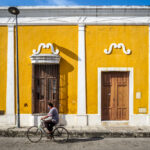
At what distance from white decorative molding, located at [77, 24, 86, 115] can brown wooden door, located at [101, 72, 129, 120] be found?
920 mm

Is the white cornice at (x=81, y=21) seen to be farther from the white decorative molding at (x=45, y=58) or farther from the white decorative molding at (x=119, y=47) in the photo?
the white decorative molding at (x=45, y=58)

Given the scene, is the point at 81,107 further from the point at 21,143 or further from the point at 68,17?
the point at 68,17

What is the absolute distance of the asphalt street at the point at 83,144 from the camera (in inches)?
187

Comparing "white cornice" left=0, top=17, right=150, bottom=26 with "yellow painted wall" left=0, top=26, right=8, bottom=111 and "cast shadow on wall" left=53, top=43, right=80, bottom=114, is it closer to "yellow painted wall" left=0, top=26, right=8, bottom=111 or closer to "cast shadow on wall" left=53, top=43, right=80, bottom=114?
"yellow painted wall" left=0, top=26, right=8, bottom=111

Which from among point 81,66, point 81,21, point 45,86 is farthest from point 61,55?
point 81,21

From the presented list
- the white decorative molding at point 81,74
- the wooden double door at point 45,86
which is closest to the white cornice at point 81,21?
the white decorative molding at point 81,74

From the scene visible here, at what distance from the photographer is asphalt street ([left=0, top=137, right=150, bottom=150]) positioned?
15.6ft

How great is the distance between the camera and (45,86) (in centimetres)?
686

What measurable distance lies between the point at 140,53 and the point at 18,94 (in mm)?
5615

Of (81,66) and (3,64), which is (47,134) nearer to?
(81,66)

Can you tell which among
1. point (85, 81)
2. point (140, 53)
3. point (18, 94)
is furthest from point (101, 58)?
point (18, 94)

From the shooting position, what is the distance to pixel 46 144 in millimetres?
4996

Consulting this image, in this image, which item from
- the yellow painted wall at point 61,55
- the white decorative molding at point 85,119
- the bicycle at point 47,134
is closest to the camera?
the bicycle at point 47,134

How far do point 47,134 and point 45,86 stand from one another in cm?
228
